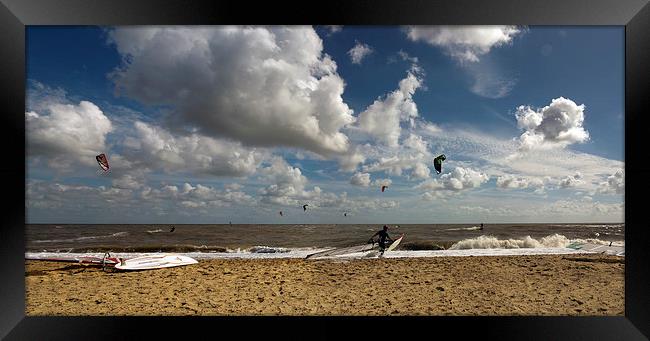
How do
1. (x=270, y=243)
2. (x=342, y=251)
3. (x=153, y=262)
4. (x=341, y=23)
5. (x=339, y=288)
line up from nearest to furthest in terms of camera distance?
(x=341, y=23) → (x=339, y=288) → (x=153, y=262) → (x=342, y=251) → (x=270, y=243)

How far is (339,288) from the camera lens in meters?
4.35

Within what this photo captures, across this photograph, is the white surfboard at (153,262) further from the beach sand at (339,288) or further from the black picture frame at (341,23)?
the black picture frame at (341,23)

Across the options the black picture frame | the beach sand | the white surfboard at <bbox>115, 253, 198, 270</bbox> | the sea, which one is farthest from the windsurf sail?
the black picture frame

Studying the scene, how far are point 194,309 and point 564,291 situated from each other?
15.1 ft

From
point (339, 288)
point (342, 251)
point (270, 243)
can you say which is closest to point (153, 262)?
point (339, 288)

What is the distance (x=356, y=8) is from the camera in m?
2.37

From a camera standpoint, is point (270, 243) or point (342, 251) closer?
point (342, 251)

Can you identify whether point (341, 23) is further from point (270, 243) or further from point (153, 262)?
point (270, 243)

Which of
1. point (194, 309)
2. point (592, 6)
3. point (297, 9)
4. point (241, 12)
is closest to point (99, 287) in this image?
point (194, 309)

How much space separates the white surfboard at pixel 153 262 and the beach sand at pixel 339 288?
0.18 meters

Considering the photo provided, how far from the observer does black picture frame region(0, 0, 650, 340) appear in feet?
7.79

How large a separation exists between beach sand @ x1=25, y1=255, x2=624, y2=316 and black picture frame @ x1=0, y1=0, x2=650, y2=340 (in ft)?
3.21

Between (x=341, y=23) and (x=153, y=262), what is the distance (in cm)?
521

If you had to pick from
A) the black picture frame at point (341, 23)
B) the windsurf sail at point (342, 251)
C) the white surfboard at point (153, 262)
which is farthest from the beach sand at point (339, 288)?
the windsurf sail at point (342, 251)
